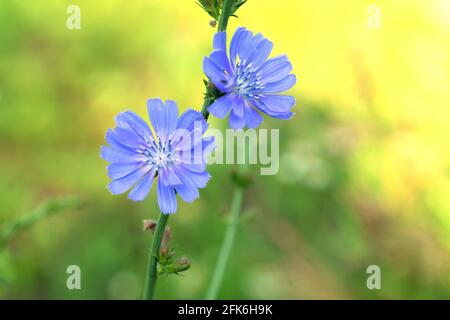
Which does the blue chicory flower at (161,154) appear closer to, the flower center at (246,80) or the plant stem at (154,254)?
the plant stem at (154,254)

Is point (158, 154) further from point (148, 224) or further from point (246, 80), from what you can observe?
point (246, 80)

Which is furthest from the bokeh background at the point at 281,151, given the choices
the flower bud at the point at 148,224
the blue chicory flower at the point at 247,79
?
the blue chicory flower at the point at 247,79

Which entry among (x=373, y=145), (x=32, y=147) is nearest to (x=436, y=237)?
(x=373, y=145)

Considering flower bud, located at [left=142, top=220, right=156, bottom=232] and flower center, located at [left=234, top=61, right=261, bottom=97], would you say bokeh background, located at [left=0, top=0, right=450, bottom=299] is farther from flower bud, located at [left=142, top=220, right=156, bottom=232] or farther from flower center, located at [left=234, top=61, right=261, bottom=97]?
flower center, located at [left=234, top=61, right=261, bottom=97]

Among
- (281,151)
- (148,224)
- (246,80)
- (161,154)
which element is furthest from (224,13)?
(281,151)

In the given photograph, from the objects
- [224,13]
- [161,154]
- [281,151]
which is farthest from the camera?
[281,151]
